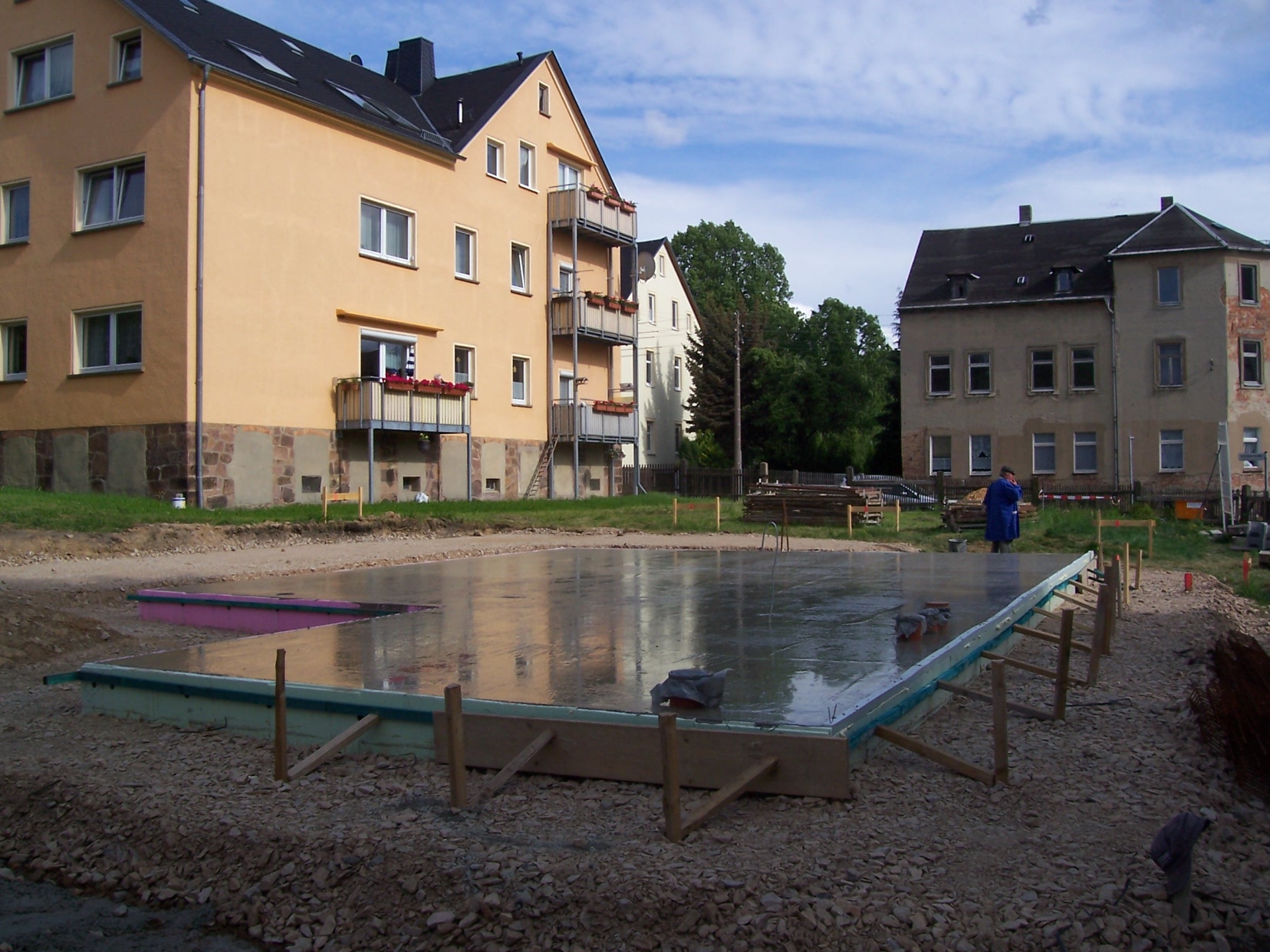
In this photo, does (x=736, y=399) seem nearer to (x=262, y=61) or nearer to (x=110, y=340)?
(x=262, y=61)

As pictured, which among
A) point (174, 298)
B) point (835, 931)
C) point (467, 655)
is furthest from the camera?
point (174, 298)

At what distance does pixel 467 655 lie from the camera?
7926 mm

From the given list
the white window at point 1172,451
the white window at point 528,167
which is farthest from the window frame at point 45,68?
the white window at point 1172,451

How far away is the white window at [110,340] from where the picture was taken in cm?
2270

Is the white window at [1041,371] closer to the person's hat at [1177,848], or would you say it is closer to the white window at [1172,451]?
the white window at [1172,451]

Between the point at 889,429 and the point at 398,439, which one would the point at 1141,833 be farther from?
the point at 889,429

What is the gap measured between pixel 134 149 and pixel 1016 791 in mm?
22366

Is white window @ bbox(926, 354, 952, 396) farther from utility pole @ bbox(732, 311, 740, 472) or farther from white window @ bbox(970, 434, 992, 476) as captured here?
utility pole @ bbox(732, 311, 740, 472)

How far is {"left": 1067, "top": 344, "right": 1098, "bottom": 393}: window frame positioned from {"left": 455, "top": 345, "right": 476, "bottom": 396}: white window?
21.6 meters

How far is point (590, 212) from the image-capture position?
33.2 meters

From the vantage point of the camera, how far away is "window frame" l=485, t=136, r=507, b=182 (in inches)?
1202

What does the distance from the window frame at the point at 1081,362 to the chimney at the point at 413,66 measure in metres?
23.3

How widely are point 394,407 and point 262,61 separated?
817 cm

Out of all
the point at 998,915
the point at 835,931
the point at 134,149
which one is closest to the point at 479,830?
the point at 835,931
